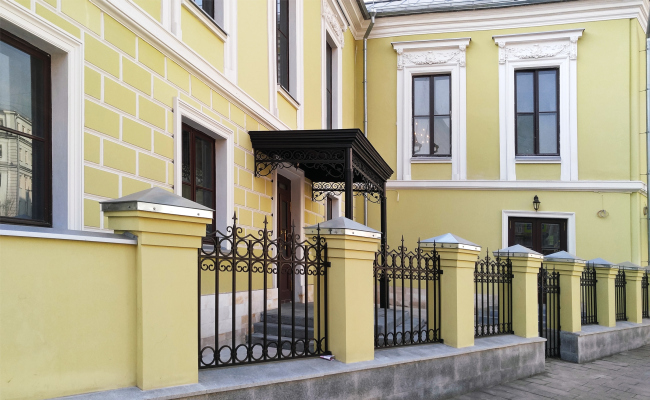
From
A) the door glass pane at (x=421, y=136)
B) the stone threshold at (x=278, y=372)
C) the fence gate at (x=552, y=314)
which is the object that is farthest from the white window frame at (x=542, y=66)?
the stone threshold at (x=278, y=372)

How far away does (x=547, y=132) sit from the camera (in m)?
14.4

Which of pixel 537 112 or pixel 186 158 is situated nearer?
pixel 186 158

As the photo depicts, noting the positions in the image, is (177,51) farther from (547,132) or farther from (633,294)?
(547,132)

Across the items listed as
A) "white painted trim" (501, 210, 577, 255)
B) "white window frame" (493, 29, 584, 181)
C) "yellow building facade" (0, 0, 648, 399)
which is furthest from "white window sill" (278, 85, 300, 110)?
"white painted trim" (501, 210, 577, 255)

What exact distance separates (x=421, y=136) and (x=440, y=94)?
1.23 metres

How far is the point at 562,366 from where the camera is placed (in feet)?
28.7

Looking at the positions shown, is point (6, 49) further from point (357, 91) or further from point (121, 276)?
point (357, 91)

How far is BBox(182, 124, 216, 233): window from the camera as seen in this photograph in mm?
6816

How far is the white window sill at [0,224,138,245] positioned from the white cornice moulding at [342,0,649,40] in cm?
1105

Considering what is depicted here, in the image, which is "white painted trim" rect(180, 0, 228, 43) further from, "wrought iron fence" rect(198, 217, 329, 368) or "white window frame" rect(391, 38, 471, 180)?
"white window frame" rect(391, 38, 471, 180)

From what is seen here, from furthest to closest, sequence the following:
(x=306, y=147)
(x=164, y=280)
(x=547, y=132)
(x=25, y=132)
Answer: (x=547, y=132)
(x=306, y=147)
(x=25, y=132)
(x=164, y=280)

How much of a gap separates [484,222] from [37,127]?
11645 mm

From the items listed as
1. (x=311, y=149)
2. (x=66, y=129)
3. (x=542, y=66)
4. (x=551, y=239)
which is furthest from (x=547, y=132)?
(x=66, y=129)

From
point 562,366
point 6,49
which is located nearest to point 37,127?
point 6,49
